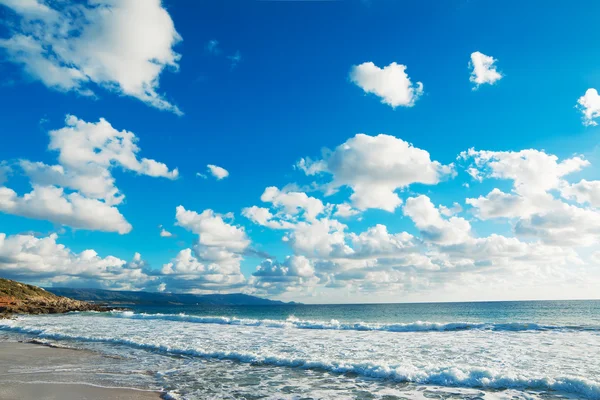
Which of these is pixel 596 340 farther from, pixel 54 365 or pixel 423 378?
pixel 54 365

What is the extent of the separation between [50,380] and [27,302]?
86187 mm

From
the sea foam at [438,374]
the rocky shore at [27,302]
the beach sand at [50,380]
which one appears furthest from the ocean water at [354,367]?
the rocky shore at [27,302]

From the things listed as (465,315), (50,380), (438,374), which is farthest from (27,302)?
(438,374)

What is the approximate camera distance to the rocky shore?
6425 centimetres

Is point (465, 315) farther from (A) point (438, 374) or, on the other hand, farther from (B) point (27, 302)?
(B) point (27, 302)

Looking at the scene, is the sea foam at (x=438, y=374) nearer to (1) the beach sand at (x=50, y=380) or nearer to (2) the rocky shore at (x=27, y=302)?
(1) the beach sand at (x=50, y=380)

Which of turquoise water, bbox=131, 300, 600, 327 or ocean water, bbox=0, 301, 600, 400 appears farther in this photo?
turquoise water, bbox=131, 300, 600, 327

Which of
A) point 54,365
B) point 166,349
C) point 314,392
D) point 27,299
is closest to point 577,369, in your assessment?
point 314,392

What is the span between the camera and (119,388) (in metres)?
11.0

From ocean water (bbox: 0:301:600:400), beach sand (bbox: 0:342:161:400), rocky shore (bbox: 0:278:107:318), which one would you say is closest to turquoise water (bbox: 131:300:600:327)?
ocean water (bbox: 0:301:600:400)

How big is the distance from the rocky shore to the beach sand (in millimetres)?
57004

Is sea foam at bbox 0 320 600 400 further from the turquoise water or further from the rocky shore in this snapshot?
the rocky shore

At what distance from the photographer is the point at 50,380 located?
1198 centimetres

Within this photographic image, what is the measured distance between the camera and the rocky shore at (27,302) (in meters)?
64.2
